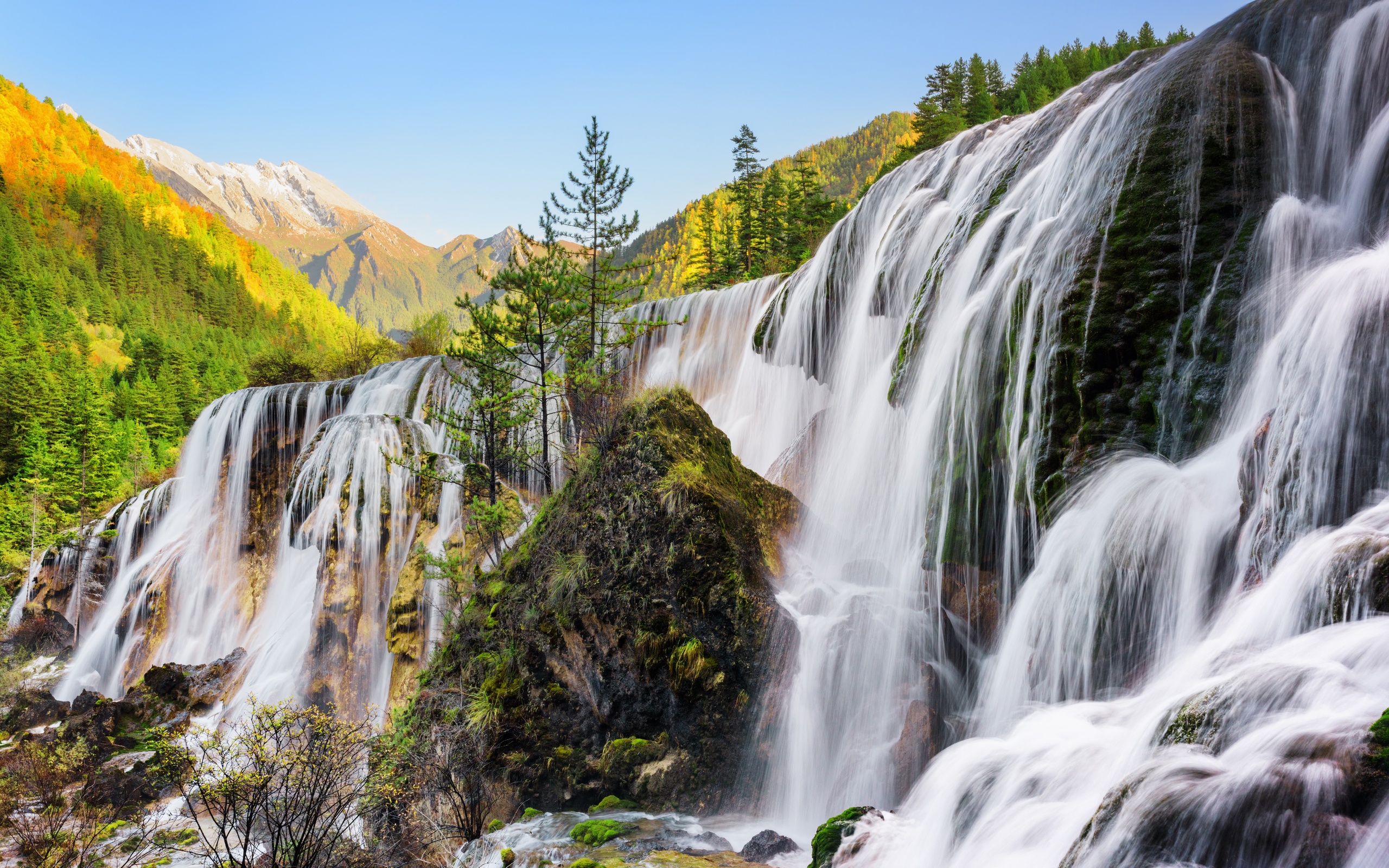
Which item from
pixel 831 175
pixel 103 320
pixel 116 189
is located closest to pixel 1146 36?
pixel 831 175

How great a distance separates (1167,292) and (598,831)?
29.9 ft

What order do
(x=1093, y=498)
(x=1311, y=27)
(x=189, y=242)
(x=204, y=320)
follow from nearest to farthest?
(x=1093, y=498) < (x=1311, y=27) < (x=204, y=320) < (x=189, y=242)

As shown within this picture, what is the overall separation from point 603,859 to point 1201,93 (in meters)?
11.6

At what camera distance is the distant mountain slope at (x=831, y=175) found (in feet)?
386

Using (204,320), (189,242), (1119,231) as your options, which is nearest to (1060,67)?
(1119,231)

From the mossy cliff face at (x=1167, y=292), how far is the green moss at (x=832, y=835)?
4022 mm

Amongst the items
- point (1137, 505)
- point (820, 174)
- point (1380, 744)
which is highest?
point (820, 174)

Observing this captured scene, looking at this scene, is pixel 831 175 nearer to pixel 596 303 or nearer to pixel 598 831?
pixel 596 303

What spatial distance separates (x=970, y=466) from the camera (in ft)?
30.3

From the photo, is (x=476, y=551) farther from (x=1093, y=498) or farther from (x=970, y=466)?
(x=1093, y=498)

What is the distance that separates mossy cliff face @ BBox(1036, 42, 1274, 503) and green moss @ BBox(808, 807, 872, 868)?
4.02 metres

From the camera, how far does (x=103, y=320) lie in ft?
284

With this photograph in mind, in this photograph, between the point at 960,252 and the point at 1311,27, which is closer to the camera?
the point at 1311,27

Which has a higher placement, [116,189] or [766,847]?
[116,189]
